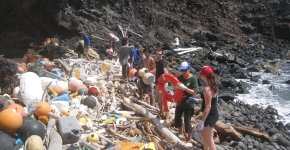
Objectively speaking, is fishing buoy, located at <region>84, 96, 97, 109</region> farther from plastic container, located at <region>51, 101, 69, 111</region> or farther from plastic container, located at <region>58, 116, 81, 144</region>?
plastic container, located at <region>58, 116, 81, 144</region>

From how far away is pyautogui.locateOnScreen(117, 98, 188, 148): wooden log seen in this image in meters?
5.82

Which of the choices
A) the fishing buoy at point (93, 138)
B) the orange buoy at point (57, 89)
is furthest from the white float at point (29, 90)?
the fishing buoy at point (93, 138)

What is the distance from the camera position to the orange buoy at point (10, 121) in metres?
5.07

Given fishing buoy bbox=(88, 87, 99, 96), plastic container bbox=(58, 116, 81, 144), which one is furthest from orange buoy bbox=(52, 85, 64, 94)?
plastic container bbox=(58, 116, 81, 144)

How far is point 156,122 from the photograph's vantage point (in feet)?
20.9

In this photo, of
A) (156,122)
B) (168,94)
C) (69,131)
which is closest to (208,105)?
(168,94)

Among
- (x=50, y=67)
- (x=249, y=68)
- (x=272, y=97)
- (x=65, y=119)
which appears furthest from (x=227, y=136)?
(x=249, y=68)

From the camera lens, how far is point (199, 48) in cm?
2447

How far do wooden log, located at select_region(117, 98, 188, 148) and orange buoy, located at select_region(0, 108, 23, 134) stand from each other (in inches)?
107

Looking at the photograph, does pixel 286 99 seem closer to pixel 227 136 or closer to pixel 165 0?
pixel 227 136

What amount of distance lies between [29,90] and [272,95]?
12.6m

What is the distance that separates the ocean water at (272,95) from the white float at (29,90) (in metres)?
9.25

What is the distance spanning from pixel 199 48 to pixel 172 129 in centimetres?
1856

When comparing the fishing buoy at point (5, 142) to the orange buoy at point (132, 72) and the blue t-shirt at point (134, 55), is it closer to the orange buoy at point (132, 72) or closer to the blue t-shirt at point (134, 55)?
the orange buoy at point (132, 72)
